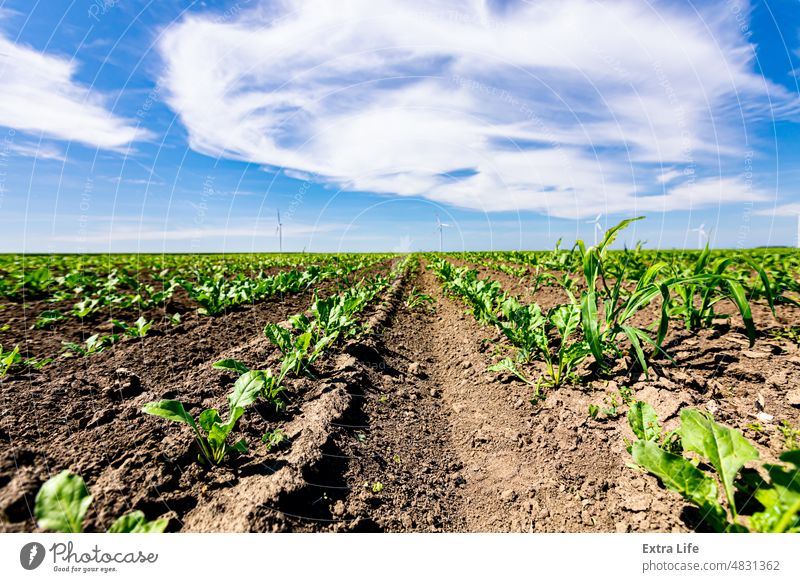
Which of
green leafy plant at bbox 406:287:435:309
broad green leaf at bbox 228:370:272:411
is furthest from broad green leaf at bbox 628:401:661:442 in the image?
green leafy plant at bbox 406:287:435:309

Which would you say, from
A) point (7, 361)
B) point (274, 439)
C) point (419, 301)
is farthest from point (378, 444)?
point (419, 301)

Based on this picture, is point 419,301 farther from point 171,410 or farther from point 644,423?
point 171,410

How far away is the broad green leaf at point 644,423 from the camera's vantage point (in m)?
1.90

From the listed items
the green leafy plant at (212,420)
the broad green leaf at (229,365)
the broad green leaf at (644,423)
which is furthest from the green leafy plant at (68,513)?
the broad green leaf at (644,423)

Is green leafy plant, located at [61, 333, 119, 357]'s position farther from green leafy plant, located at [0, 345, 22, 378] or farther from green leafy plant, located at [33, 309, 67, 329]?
green leafy plant, located at [33, 309, 67, 329]

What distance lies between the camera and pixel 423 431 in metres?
2.76

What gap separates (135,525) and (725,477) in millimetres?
2114

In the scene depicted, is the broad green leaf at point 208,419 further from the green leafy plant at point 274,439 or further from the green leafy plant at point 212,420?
the green leafy plant at point 274,439

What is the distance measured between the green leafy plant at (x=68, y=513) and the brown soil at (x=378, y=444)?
178mm


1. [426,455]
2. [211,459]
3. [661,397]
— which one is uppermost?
[661,397]

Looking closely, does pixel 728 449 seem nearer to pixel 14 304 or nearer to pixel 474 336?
pixel 474 336

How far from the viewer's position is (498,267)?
43.8 ft
